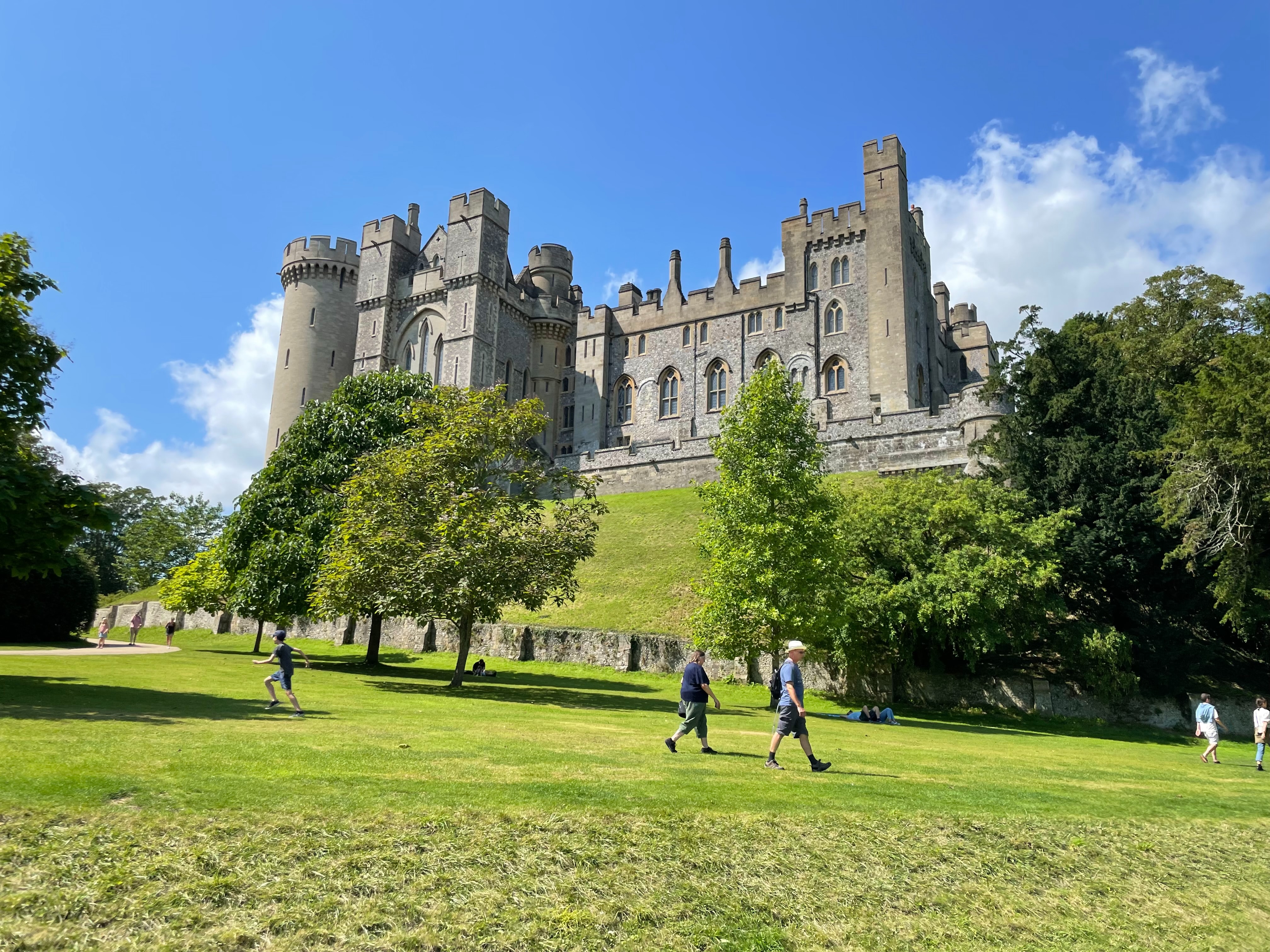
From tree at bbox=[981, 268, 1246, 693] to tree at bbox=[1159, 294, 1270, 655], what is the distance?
1.05m

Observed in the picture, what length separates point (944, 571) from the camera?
24.2 meters

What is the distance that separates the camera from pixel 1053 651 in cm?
2775

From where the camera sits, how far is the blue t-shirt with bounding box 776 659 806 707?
11297mm

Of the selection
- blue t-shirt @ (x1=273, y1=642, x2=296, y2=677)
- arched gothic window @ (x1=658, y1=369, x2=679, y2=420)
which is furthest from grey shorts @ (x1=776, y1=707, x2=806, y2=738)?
arched gothic window @ (x1=658, y1=369, x2=679, y2=420)

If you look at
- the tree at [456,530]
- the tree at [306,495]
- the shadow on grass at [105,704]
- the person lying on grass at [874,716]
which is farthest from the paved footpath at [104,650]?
the person lying on grass at [874,716]

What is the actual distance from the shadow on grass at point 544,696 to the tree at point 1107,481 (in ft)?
43.6

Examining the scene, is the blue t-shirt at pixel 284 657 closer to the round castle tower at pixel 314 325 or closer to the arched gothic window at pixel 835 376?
the arched gothic window at pixel 835 376

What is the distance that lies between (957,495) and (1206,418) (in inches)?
281

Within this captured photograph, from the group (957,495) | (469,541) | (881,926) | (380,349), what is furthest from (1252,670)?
(380,349)

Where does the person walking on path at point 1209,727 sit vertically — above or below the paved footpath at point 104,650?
below

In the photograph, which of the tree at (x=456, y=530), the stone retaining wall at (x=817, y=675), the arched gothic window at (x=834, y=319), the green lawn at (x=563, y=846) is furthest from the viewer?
the arched gothic window at (x=834, y=319)

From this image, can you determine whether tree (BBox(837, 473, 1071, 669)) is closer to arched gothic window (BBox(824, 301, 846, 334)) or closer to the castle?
the castle

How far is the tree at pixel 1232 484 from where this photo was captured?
75.5 ft

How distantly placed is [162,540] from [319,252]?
27461 mm
